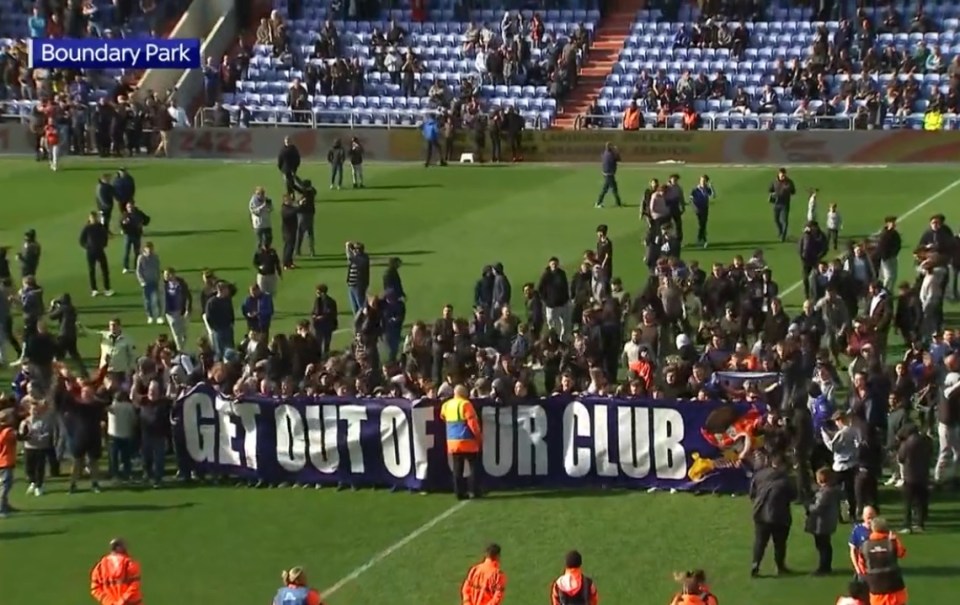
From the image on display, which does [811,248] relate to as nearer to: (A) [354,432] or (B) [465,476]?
(B) [465,476]

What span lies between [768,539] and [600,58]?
116 ft

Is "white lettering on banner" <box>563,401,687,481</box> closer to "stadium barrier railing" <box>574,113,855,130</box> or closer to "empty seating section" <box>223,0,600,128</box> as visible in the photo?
"stadium barrier railing" <box>574,113,855,130</box>

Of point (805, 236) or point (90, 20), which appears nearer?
point (805, 236)

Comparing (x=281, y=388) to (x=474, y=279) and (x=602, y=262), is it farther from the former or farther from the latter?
(x=474, y=279)

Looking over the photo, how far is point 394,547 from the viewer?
21891 mm

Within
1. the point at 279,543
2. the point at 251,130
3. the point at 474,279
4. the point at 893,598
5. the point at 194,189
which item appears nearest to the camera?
the point at 893,598

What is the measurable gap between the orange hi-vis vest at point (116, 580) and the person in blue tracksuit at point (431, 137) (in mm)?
30109

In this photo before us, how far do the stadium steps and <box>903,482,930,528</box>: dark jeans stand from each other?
97.1 ft

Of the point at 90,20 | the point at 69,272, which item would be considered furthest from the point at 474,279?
the point at 90,20

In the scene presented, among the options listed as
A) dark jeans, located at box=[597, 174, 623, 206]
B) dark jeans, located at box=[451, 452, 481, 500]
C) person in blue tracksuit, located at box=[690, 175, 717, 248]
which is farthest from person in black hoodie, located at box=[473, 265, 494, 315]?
dark jeans, located at box=[597, 174, 623, 206]

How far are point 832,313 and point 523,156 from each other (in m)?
21.0

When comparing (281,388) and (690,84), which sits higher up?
(690,84)

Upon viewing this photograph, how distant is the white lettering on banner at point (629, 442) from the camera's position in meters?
23.0

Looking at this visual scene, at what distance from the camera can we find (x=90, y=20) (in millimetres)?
56969
